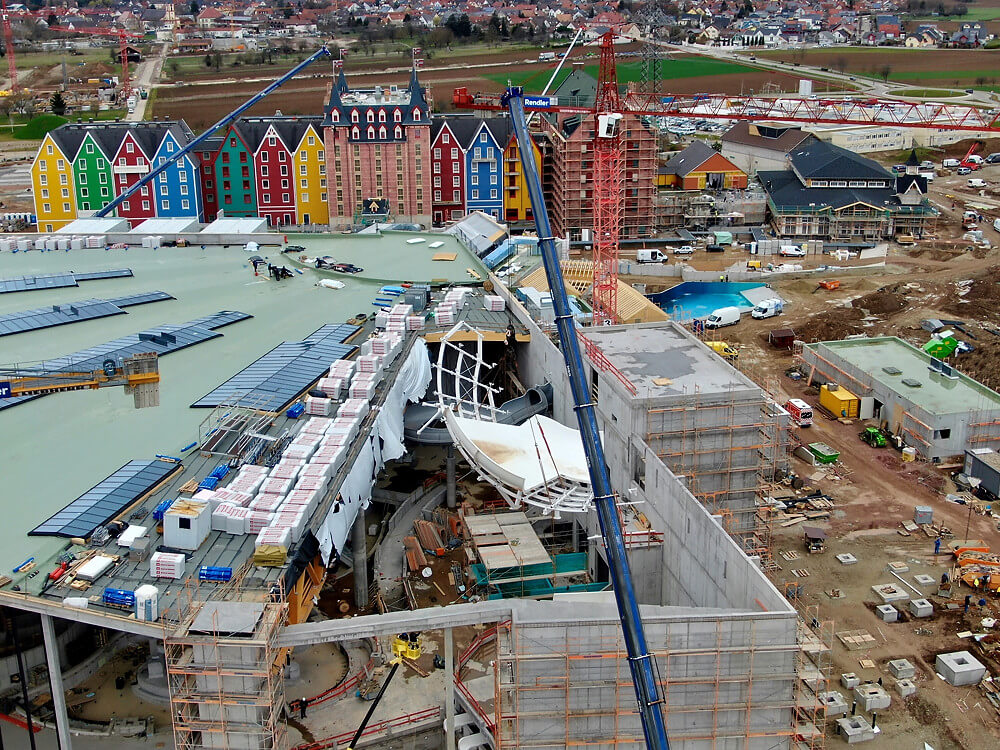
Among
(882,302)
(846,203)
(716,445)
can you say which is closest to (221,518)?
(716,445)

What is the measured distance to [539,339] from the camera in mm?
55844

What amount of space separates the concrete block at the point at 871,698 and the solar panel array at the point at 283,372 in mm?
24686

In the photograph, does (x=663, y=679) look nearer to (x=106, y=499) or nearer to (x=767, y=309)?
(x=106, y=499)

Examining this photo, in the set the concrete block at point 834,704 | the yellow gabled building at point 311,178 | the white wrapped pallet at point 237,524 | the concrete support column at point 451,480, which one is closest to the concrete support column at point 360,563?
the white wrapped pallet at point 237,524

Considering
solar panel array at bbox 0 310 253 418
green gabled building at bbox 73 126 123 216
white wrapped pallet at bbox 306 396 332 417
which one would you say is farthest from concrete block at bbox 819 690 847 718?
green gabled building at bbox 73 126 123 216

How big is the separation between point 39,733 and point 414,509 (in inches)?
779

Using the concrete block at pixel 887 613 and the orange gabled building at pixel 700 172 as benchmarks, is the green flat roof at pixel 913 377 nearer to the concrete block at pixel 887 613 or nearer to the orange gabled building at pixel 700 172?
the concrete block at pixel 887 613

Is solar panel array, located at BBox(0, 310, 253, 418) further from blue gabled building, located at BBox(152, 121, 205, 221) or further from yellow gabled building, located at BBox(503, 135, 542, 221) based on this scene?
yellow gabled building, located at BBox(503, 135, 542, 221)

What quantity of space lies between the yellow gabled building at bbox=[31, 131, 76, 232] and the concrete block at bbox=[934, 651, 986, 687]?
292ft

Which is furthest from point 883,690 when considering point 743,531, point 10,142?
point 10,142

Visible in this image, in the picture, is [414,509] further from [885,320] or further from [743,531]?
[885,320]

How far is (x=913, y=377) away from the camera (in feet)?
206

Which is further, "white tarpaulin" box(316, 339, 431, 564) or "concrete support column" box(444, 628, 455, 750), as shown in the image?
"white tarpaulin" box(316, 339, 431, 564)

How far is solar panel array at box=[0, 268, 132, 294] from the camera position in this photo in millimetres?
65625
